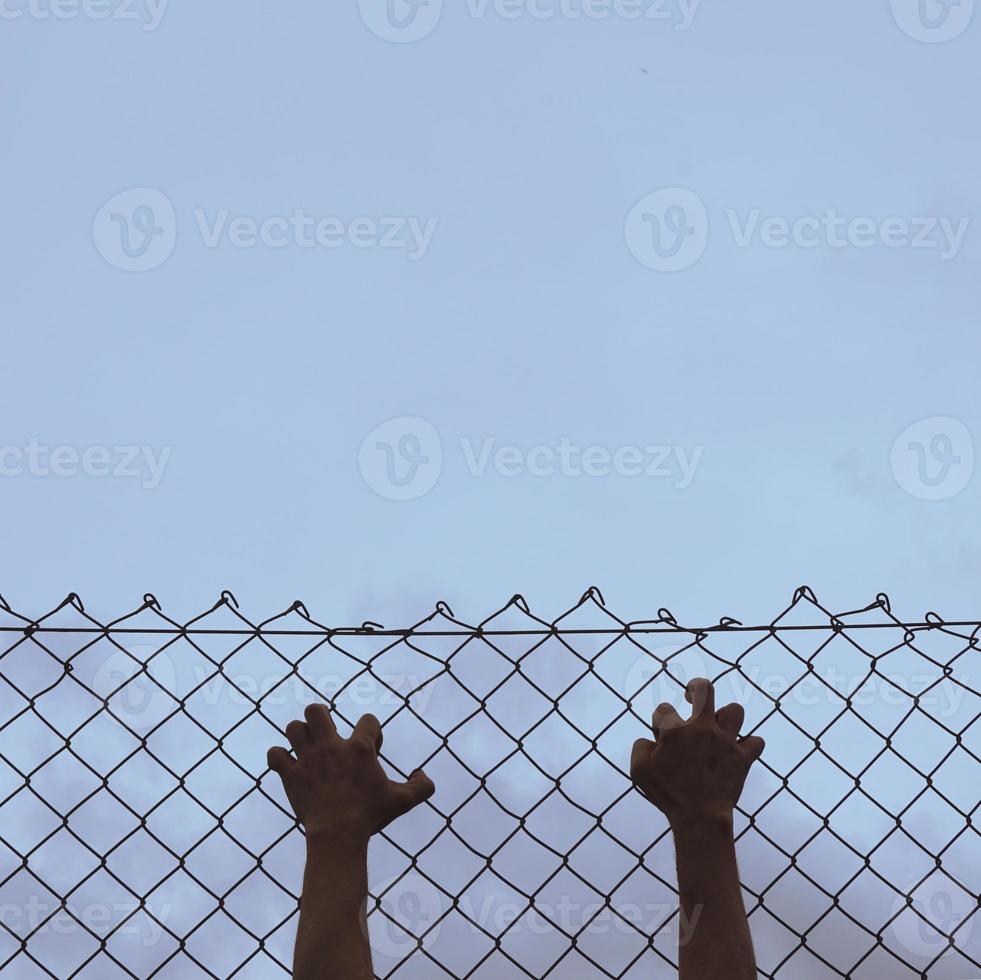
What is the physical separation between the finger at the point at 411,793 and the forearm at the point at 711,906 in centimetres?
53

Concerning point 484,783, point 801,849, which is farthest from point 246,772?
point 801,849

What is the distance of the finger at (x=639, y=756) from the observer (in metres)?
2.35

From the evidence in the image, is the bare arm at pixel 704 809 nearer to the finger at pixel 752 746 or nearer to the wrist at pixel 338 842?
the finger at pixel 752 746

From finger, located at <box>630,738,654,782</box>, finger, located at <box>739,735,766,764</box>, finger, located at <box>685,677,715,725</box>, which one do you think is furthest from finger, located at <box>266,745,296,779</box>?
finger, located at <box>739,735,766,764</box>

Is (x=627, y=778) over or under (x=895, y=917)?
over

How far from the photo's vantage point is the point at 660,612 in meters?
2.56

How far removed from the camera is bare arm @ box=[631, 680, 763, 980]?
213cm

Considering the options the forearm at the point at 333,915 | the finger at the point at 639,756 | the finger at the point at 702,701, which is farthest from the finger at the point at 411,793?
the finger at the point at 702,701

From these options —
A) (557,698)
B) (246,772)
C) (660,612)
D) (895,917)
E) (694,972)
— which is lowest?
(694,972)

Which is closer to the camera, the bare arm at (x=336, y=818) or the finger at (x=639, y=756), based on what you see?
the bare arm at (x=336, y=818)

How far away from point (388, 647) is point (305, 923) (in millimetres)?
608

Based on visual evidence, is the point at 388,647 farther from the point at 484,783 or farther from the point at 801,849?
the point at 801,849

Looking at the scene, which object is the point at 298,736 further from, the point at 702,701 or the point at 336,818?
the point at 702,701

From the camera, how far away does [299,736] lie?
2.32 metres
